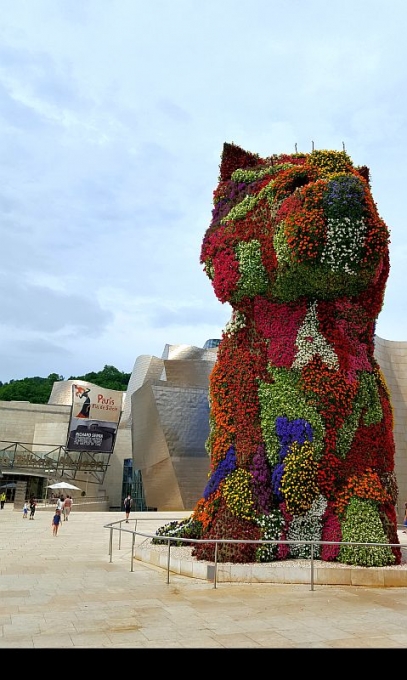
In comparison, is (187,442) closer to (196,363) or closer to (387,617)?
(196,363)

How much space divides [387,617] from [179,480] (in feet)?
89.5

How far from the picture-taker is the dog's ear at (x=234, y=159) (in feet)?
46.3

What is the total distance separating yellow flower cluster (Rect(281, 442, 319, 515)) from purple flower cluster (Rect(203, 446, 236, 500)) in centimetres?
119

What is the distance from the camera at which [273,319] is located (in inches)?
495

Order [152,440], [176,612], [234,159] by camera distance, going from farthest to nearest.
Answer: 1. [152,440]
2. [234,159]
3. [176,612]

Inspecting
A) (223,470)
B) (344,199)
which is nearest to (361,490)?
(223,470)

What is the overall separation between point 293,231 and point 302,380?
302cm

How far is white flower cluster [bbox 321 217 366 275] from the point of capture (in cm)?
1138

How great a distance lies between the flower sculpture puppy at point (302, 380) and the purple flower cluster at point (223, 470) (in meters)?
0.03

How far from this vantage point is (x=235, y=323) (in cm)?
1318

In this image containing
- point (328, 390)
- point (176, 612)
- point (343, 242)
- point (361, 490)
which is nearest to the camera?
point (176, 612)

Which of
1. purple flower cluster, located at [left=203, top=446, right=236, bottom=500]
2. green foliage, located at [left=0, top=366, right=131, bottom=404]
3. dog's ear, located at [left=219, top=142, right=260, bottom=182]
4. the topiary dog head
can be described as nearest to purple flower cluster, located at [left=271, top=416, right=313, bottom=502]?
purple flower cluster, located at [left=203, top=446, right=236, bottom=500]

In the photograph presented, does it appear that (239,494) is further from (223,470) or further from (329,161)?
(329,161)
